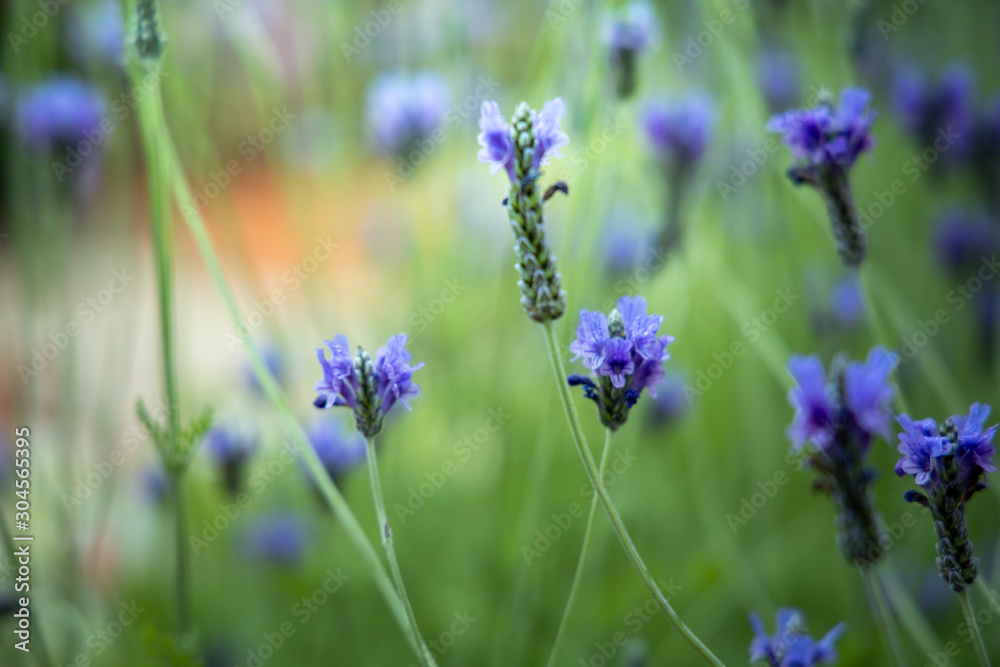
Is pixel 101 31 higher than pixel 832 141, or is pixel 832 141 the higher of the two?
pixel 101 31

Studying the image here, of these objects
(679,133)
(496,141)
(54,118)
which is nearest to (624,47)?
(679,133)

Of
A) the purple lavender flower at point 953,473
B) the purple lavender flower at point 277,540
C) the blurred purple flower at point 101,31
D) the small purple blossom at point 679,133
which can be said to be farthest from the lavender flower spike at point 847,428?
the blurred purple flower at point 101,31

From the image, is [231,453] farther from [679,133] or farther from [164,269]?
[679,133]

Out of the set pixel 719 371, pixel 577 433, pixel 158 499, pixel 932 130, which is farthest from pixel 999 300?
pixel 158 499

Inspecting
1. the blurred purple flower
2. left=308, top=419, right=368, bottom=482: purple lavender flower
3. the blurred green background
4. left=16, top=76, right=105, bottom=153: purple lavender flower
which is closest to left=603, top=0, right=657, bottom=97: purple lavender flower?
the blurred green background

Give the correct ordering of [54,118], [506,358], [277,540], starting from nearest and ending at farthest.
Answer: [54,118] < [277,540] < [506,358]

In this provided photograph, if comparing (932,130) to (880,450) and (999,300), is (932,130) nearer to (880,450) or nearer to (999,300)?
(999,300)
